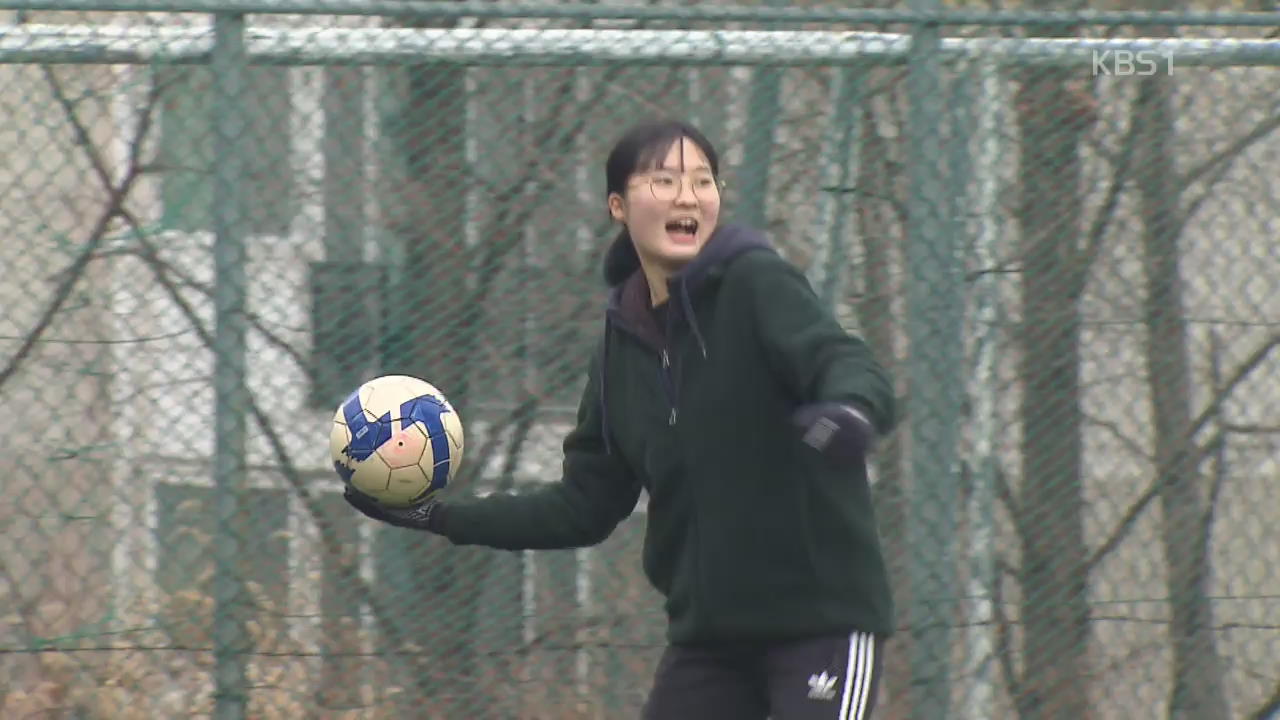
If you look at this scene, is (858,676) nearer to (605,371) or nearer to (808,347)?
(808,347)

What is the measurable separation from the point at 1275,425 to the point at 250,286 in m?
3.03

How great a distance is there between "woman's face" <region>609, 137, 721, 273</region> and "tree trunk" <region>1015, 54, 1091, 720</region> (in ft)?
5.85

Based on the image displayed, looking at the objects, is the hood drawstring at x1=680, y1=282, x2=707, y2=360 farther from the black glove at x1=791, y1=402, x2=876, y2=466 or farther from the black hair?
the black glove at x1=791, y1=402, x2=876, y2=466

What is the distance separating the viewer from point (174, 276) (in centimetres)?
458

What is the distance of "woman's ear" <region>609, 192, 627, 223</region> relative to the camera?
3.49 meters

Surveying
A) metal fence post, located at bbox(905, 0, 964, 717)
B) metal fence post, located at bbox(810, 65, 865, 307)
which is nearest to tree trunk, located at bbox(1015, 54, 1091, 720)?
metal fence post, located at bbox(905, 0, 964, 717)

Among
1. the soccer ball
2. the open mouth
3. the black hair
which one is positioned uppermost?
the black hair

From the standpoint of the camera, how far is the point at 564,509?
3.72m

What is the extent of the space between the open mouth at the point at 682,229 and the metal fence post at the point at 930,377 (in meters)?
1.52

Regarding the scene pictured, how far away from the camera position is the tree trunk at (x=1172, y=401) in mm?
5012

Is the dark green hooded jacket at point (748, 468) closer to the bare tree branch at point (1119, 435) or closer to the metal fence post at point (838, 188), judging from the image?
the metal fence post at point (838, 188)

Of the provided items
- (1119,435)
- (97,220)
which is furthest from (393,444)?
(1119,435)

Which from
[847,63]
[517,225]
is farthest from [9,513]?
[847,63]

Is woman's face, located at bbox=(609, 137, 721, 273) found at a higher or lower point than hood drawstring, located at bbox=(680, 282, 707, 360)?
higher
